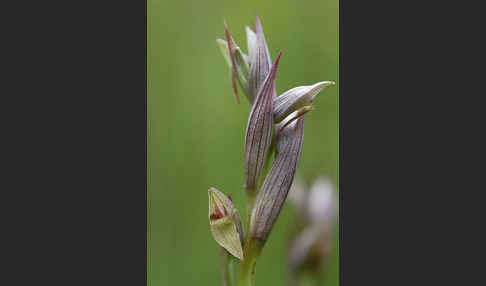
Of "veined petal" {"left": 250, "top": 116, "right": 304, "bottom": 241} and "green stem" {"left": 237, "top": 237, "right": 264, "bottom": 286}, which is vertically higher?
"veined petal" {"left": 250, "top": 116, "right": 304, "bottom": 241}

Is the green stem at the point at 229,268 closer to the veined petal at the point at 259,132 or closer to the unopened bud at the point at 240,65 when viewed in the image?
the veined petal at the point at 259,132

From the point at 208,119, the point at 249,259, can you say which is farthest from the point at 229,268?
the point at 208,119

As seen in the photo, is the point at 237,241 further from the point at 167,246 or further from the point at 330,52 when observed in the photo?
the point at 330,52

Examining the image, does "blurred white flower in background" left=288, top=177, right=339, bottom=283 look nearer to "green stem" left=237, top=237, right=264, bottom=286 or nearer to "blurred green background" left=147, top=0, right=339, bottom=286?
"blurred green background" left=147, top=0, right=339, bottom=286

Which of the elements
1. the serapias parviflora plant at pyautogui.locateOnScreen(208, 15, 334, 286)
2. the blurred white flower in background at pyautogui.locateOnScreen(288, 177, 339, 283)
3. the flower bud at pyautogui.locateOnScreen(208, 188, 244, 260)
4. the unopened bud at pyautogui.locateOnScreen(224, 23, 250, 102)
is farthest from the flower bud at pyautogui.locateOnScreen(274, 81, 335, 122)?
the blurred white flower in background at pyautogui.locateOnScreen(288, 177, 339, 283)

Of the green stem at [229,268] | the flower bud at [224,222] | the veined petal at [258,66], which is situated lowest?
the green stem at [229,268]

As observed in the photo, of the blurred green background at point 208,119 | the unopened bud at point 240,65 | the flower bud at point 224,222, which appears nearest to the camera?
the flower bud at point 224,222

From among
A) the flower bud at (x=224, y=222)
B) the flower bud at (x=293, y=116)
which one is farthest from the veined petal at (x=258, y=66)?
the flower bud at (x=224, y=222)
